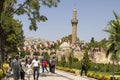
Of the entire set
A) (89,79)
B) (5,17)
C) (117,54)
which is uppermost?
→ (5,17)

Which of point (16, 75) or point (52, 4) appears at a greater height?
point (52, 4)

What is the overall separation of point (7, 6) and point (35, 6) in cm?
217

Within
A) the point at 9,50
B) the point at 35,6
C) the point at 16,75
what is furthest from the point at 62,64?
the point at 16,75

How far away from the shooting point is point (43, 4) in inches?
1125

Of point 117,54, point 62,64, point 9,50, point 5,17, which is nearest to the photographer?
point 5,17

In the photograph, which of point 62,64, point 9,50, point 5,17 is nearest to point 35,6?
point 5,17

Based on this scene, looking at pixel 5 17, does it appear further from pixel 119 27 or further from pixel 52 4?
pixel 119 27

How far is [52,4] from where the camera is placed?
28.8 m

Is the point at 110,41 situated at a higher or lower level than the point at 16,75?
higher

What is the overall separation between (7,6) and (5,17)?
3.19 ft

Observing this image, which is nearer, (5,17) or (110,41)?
(5,17)

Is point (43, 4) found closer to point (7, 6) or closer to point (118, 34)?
point (7, 6)

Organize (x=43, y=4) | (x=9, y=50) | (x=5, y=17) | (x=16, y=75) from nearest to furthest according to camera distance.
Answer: (x=16, y=75)
(x=5, y=17)
(x=43, y=4)
(x=9, y=50)

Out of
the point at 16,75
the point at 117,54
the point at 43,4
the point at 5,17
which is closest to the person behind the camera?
the point at 16,75
